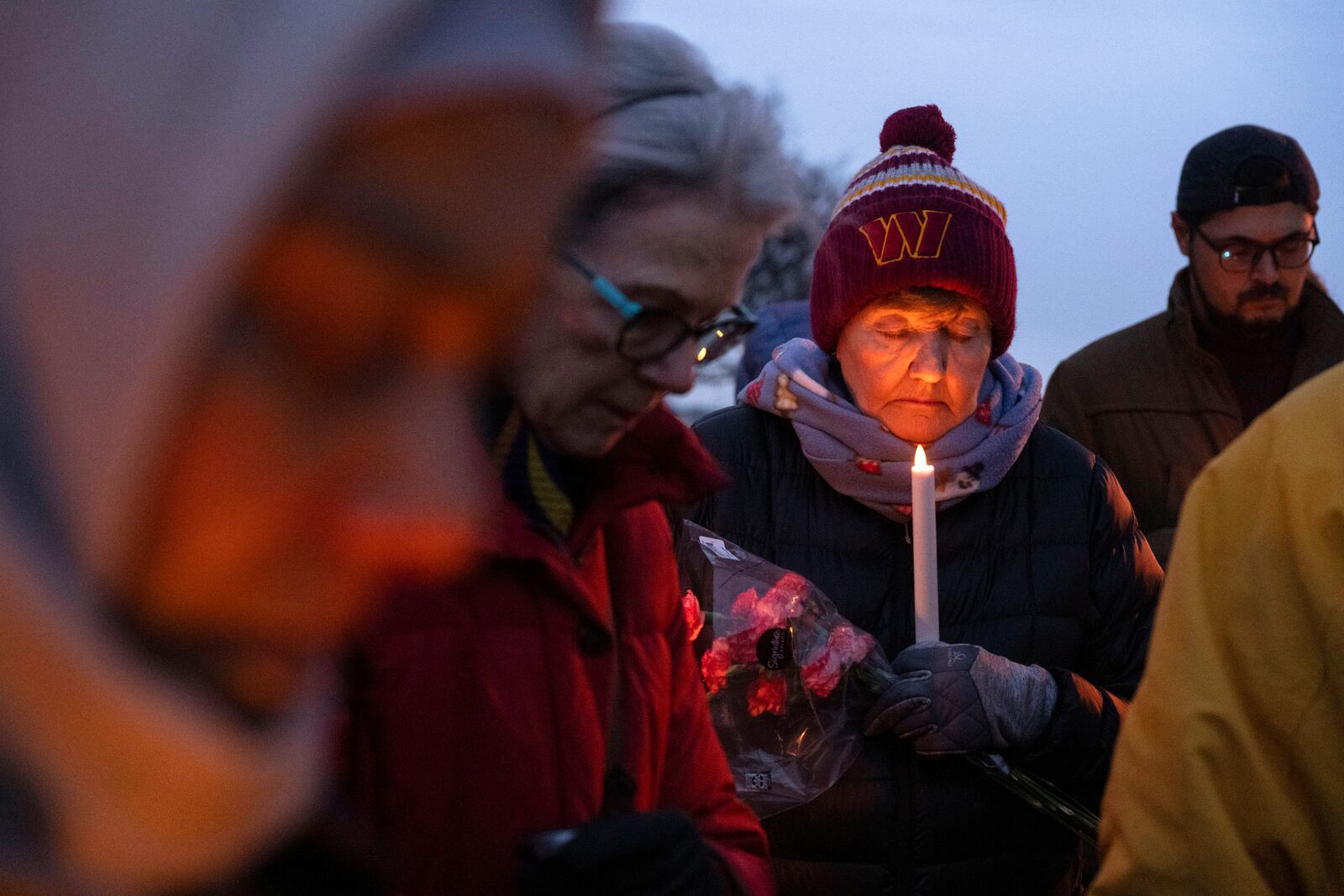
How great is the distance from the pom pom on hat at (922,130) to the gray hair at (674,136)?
1.85m

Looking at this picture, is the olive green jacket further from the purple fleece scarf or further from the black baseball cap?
the purple fleece scarf

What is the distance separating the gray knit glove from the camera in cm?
262

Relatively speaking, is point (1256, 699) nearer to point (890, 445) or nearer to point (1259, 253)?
point (890, 445)

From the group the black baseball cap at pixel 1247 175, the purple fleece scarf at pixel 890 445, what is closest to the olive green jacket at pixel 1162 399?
the black baseball cap at pixel 1247 175

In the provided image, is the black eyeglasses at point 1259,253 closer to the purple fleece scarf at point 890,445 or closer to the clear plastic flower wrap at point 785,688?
the purple fleece scarf at point 890,445

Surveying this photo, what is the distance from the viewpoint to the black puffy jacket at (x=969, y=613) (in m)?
2.72

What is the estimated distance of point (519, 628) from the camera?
1.52 m

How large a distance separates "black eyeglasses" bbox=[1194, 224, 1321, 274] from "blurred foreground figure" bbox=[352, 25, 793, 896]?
3.04 metres

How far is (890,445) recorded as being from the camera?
2.96m

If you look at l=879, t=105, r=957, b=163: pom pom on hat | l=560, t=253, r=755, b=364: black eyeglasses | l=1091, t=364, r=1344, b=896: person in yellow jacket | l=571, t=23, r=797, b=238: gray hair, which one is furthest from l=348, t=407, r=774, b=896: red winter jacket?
l=879, t=105, r=957, b=163: pom pom on hat

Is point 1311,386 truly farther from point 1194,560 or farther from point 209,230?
point 209,230

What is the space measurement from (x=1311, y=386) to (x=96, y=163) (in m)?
1.53

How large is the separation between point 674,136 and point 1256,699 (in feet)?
3.11

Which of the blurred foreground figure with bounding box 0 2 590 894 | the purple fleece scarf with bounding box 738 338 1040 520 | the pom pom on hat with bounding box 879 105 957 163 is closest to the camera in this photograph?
the blurred foreground figure with bounding box 0 2 590 894
